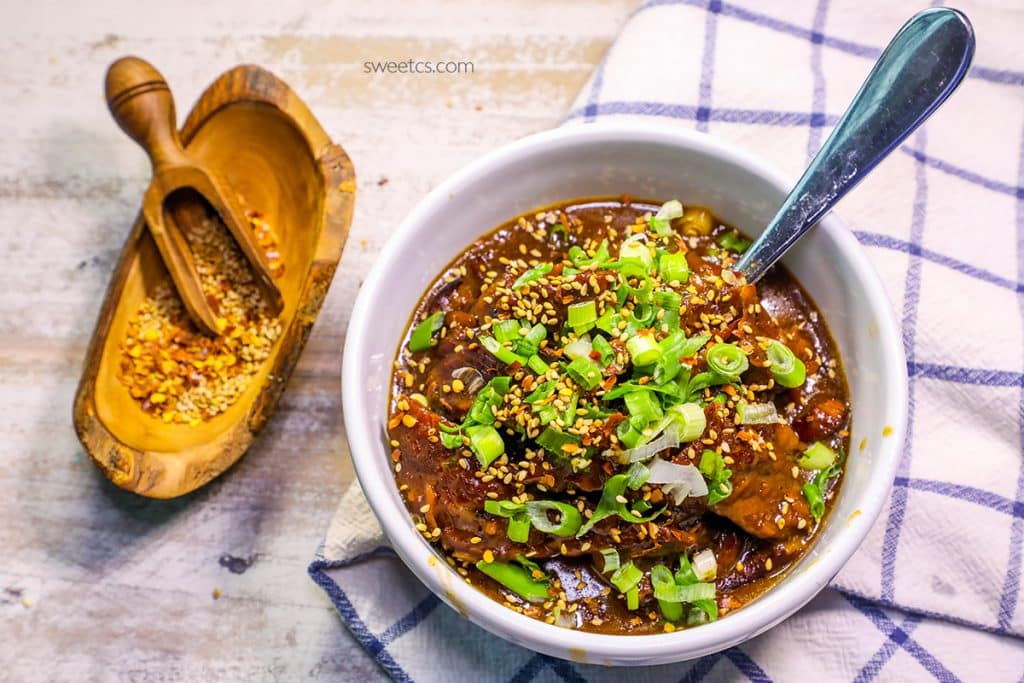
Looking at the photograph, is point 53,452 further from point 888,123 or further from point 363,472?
point 888,123

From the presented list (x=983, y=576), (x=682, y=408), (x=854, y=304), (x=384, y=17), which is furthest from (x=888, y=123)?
(x=384, y=17)

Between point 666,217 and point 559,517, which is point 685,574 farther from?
point 666,217

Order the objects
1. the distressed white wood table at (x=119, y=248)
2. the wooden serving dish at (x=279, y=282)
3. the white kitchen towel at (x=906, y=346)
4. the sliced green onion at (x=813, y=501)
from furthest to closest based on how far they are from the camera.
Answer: the distressed white wood table at (x=119, y=248) < the wooden serving dish at (x=279, y=282) < the white kitchen towel at (x=906, y=346) < the sliced green onion at (x=813, y=501)

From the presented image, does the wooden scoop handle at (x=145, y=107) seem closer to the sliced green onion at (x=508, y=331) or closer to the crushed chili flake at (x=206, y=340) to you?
the crushed chili flake at (x=206, y=340)

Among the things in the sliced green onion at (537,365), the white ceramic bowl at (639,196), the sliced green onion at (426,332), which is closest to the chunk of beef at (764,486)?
the white ceramic bowl at (639,196)

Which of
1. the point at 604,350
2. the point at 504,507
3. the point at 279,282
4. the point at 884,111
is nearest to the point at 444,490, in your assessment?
the point at 504,507
